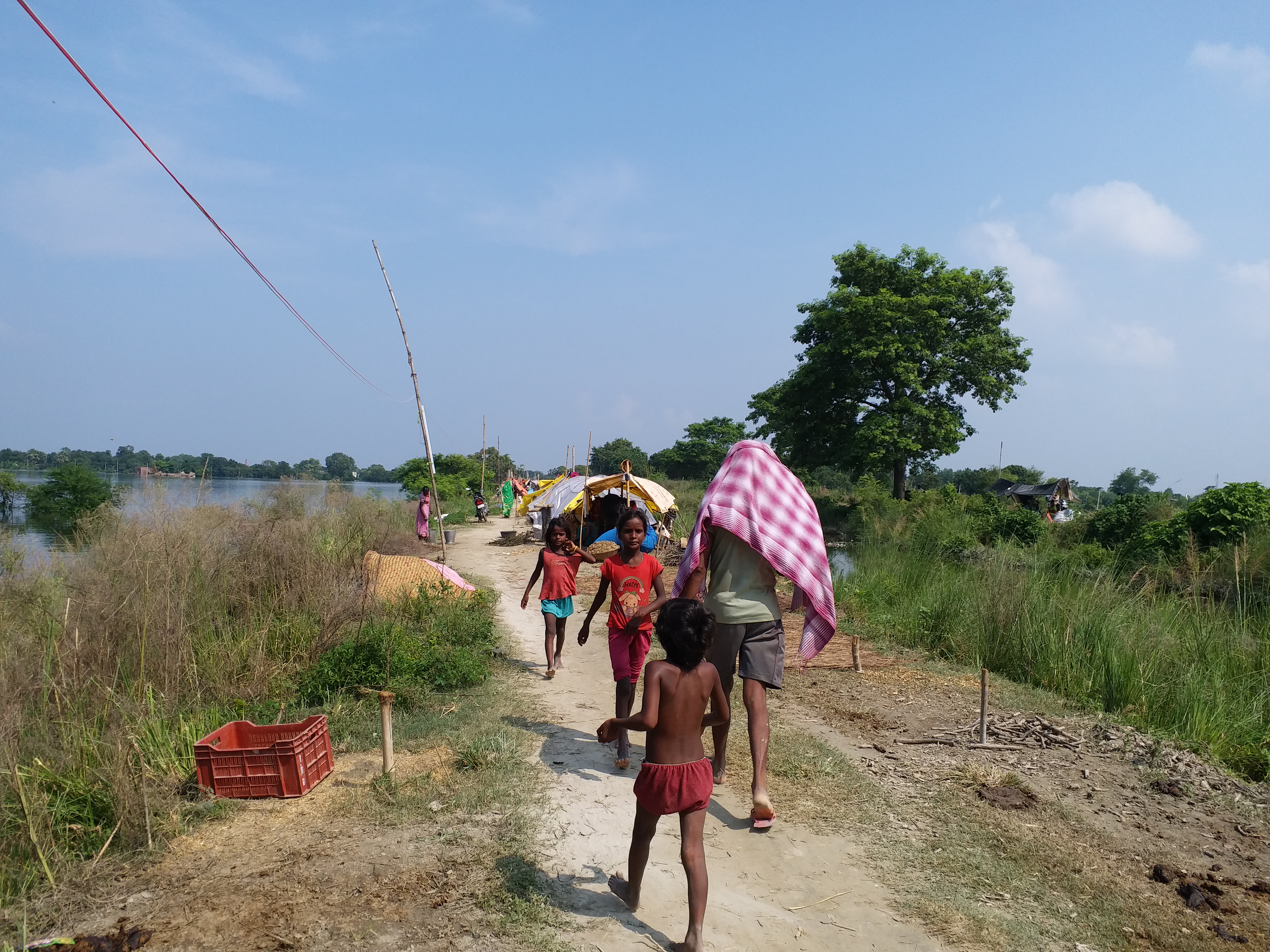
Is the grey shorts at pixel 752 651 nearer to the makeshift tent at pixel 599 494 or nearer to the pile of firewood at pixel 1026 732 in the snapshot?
the pile of firewood at pixel 1026 732

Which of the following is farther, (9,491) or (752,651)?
(9,491)

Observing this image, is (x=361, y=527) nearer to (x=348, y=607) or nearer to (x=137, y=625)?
(x=348, y=607)

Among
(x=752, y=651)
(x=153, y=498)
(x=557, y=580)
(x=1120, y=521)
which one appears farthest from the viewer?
(x=1120, y=521)

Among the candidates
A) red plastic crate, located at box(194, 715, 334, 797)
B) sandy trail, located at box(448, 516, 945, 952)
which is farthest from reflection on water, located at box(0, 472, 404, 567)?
sandy trail, located at box(448, 516, 945, 952)

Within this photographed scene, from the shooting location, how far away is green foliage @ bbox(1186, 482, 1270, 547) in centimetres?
1204

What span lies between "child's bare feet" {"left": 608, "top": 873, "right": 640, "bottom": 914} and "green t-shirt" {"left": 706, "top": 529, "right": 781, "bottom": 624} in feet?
4.43

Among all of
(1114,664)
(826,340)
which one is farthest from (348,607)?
(826,340)

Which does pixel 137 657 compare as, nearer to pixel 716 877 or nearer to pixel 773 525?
pixel 716 877

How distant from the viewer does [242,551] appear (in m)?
7.16

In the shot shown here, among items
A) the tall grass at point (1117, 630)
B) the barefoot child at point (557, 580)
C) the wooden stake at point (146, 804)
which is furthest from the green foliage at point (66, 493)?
the tall grass at point (1117, 630)

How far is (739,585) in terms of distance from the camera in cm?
429

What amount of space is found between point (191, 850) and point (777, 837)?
9.28 feet

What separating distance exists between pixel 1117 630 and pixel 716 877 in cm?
574

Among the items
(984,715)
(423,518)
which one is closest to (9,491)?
(423,518)
